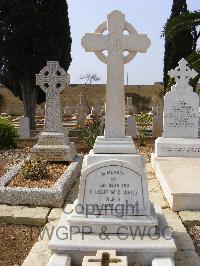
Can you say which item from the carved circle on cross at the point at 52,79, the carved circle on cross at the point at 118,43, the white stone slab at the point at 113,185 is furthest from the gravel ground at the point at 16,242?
the carved circle on cross at the point at 52,79

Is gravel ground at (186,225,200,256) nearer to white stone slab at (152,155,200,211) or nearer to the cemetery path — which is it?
the cemetery path

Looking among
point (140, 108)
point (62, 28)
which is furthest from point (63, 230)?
point (140, 108)

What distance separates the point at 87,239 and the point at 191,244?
1.30 m

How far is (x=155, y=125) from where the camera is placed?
14297mm

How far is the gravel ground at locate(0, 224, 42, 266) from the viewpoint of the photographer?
4246mm

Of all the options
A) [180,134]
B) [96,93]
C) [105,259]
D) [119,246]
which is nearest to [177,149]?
[180,134]

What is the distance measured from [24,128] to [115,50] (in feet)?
32.9

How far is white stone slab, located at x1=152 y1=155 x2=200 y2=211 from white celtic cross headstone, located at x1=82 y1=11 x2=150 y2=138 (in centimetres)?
174

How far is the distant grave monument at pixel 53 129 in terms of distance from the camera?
827cm

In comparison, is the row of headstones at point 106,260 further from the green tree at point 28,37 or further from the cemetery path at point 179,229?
the green tree at point 28,37

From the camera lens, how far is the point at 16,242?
4680mm

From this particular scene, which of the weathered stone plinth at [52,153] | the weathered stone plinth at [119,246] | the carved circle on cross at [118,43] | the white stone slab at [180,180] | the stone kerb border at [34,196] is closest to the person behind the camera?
the weathered stone plinth at [119,246]

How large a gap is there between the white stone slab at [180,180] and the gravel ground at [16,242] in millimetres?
2048

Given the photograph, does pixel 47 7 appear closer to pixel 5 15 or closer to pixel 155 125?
pixel 5 15
